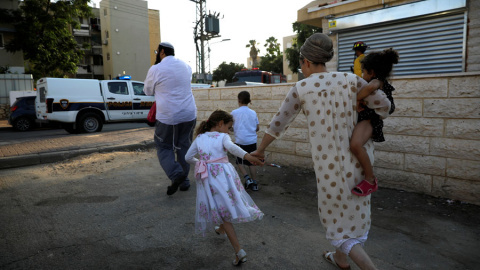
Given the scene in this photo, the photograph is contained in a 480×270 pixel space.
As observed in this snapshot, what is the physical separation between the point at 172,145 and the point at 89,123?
8.82m

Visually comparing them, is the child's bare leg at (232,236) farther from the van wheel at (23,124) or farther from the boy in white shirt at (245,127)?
the van wheel at (23,124)

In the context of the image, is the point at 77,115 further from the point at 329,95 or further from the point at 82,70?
the point at 82,70

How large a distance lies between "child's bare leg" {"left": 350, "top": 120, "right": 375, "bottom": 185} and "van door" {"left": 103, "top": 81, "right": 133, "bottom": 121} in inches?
470

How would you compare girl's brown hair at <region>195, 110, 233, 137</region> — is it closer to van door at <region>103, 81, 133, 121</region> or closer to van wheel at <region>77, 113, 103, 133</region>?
van wheel at <region>77, 113, 103, 133</region>

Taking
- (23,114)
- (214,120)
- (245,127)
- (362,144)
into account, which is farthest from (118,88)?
(362,144)

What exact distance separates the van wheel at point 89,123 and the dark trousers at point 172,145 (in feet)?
28.2

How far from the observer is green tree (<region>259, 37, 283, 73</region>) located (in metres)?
49.4

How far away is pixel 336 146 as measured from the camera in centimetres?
217

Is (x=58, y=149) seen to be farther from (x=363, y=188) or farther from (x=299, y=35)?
(x=299, y=35)

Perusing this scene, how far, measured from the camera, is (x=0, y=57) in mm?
22797

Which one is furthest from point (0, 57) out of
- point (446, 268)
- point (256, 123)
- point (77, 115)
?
point (446, 268)

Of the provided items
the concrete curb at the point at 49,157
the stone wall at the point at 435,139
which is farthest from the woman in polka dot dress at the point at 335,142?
the concrete curb at the point at 49,157

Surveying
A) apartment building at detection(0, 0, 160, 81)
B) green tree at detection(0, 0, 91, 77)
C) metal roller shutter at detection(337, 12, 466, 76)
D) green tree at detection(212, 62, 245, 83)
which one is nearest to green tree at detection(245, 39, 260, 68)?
green tree at detection(212, 62, 245, 83)

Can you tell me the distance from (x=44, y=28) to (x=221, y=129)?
23185 millimetres
